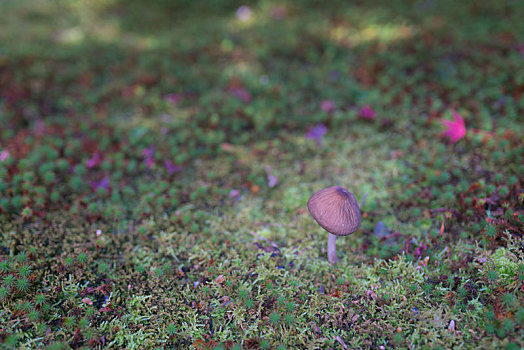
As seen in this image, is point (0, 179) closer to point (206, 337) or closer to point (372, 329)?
point (206, 337)

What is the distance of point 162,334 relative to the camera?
2881 millimetres

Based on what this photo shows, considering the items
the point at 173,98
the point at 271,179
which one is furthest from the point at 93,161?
the point at 271,179

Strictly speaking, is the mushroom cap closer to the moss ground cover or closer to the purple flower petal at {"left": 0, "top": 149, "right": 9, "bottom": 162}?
the moss ground cover

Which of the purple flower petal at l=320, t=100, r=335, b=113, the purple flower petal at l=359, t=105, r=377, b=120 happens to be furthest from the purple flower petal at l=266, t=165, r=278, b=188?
the purple flower petal at l=359, t=105, r=377, b=120

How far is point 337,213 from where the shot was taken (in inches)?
116

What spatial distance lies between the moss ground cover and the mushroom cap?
571mm

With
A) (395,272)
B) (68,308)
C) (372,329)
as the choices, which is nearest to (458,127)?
(395,272)

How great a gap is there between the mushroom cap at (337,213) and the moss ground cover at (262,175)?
1.87 feet

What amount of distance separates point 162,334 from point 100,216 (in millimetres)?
1458

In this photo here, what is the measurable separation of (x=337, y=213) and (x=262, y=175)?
149 centimetres

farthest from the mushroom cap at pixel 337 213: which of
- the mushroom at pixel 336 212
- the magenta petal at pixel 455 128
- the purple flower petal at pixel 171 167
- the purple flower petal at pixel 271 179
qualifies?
the magenta petal at pixel 455 128

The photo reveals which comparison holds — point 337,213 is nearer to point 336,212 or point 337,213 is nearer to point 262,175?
point 336,212

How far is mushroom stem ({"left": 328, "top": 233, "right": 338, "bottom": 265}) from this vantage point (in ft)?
A: 10.6

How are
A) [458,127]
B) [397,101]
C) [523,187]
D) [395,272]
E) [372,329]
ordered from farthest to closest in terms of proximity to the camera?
[397,101] → [458,127] → [523,187] → [395,272] → [372,329]
